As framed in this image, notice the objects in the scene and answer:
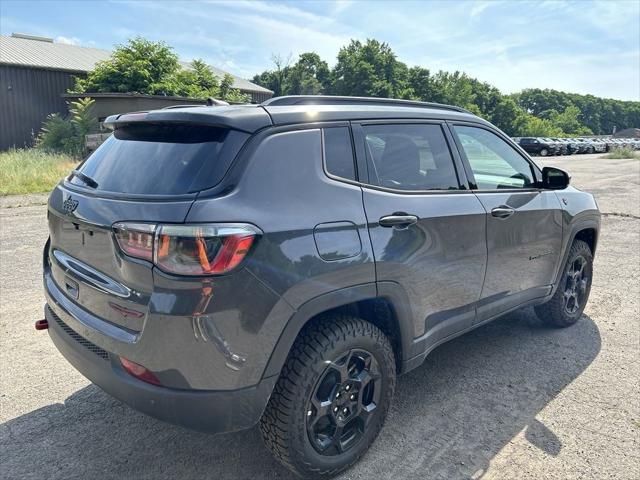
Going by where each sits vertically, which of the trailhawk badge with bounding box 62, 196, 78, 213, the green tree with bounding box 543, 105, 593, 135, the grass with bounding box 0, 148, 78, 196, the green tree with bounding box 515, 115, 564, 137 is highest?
the green tree with bounding box 543, 105, 593, 135

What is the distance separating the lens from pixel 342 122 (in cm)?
250

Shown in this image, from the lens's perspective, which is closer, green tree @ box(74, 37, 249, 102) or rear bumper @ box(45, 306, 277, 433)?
rear bumper @ box(45, 306, 277, 433)

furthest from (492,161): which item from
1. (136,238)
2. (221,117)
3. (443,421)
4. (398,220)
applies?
(136,238)

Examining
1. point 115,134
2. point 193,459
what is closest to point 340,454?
point 193,459

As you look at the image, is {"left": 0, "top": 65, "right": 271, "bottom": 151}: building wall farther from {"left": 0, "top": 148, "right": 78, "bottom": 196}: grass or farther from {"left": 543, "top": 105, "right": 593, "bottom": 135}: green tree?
{"left": 543, "top": 105, "right": 593, "bottom": 135}: green tree

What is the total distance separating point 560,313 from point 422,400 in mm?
1825

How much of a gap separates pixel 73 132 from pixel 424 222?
2076 centimetres

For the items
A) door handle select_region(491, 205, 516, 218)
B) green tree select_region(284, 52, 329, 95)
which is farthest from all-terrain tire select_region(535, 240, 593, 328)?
green tree select_region(284, 52, 329, 95)

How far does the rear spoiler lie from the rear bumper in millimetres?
1115

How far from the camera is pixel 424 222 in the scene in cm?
267

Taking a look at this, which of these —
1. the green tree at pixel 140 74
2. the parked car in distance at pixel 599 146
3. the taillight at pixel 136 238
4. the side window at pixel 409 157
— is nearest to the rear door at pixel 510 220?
the side window at pixel 409 157

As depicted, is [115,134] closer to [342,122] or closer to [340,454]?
[342,122]

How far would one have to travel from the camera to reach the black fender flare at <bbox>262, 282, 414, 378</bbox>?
2086 mm

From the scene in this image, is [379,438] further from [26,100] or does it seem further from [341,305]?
[26,100]
